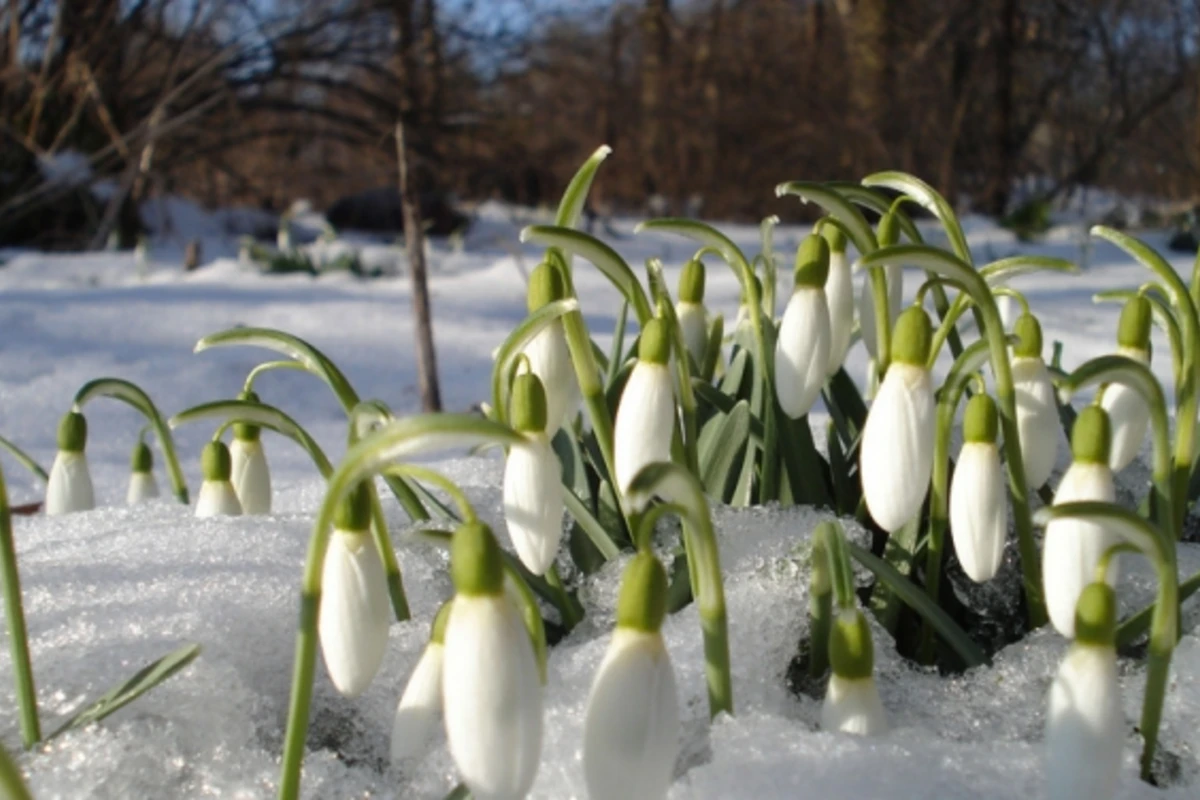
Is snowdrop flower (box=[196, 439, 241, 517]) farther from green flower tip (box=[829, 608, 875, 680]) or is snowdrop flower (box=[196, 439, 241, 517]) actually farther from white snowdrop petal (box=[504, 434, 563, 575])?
green flower tip (box=[829, 608, 875, 680])

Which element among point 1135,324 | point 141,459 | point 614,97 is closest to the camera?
point 1135,324

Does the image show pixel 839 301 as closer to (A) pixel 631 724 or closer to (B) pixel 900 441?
(B) pixel 900 441

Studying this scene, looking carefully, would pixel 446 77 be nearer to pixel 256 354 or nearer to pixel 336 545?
pixel 256 354

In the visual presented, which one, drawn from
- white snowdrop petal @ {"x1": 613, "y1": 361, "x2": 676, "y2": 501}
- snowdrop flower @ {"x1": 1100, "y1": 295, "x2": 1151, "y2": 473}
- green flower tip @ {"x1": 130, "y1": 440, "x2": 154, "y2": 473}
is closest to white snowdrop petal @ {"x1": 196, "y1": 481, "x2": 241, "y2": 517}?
green flower tip @ {"x1": 130, "y1": 440, "x2": 154, "y2": 473}

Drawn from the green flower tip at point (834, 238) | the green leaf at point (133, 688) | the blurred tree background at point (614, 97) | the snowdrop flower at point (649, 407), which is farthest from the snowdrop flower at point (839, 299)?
the blurred tree background at point (614, 97)

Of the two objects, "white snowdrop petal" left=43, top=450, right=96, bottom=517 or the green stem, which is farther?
"white snowdrop petal" left=43, top=450, right=96, bottom=517

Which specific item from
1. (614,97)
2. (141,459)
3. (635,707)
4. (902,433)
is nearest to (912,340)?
(902,433)
